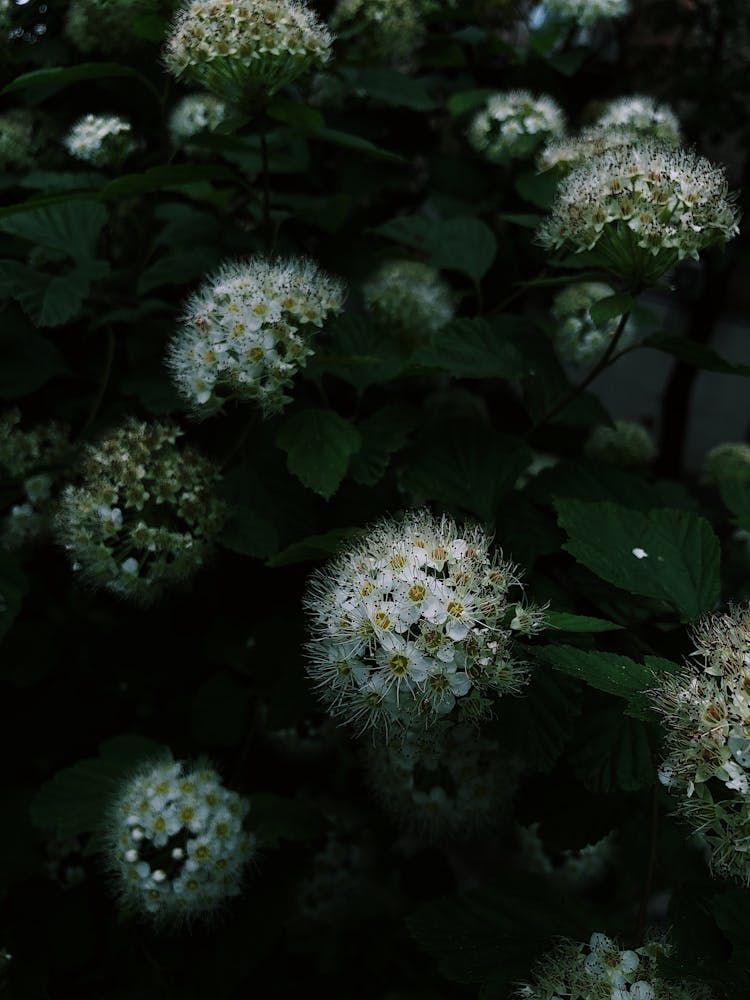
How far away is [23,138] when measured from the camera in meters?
2.04

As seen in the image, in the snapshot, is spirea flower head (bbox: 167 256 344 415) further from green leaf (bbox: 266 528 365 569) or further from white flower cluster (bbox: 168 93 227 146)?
white flower cluster (bbox: 168 93 227 146)

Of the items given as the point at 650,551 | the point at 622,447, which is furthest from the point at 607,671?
the point at 622,447

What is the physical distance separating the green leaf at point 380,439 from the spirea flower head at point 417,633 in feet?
1.10

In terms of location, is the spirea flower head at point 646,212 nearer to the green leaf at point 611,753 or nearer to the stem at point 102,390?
the green leaf at point 611,753

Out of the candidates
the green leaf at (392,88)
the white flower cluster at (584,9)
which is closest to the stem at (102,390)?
the green leaf at (392,88)

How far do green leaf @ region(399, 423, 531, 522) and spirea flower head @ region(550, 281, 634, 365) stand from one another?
736 millimetres

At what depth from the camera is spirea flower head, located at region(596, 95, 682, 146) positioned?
1.94 m

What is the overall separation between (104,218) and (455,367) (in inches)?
32.3

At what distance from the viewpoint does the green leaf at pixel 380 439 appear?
1.48 metres

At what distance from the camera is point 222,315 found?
1.40 metres

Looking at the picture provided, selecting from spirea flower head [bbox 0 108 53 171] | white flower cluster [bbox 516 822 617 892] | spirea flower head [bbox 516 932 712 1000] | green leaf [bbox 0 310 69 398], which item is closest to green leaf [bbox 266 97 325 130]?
green leaf [bbox 0 310 69 398]

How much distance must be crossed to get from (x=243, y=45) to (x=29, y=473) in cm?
88

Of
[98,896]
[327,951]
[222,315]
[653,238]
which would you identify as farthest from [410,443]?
[327,951]

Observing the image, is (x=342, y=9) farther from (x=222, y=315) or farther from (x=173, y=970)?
(x=173, y=970)
